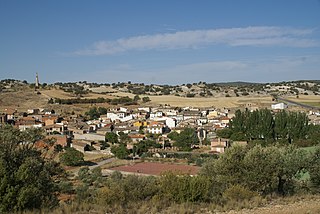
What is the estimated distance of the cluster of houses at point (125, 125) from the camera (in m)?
48.7

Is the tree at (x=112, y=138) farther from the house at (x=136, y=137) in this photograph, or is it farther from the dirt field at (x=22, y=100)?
the dirt field at (x=22, y=100)

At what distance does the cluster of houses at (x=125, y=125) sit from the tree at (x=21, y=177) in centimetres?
3279

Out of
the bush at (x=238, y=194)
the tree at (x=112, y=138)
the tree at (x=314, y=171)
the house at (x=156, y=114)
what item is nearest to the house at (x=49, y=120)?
the tree at (x=112, y=138)

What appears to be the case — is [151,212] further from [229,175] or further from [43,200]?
[229,175]

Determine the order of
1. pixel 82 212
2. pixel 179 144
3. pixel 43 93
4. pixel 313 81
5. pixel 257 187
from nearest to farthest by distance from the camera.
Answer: pixel 82 212, pixel 257 187, pixel 179 144, pixel 43 93, pixel 313 81

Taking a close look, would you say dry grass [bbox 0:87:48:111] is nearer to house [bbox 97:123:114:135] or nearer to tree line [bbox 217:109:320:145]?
house [bbox 97:123:114:135]

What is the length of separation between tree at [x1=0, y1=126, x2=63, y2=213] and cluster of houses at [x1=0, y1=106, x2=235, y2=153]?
32.8 m

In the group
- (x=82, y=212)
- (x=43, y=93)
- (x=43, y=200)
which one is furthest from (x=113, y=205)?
(x=43, y=93)

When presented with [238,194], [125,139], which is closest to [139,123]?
[125,139]

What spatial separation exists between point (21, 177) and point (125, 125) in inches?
2017

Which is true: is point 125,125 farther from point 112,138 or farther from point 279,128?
point 279,128

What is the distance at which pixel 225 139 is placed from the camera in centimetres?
4603

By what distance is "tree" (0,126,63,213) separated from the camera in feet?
29.1

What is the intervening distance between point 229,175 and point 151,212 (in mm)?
4973
